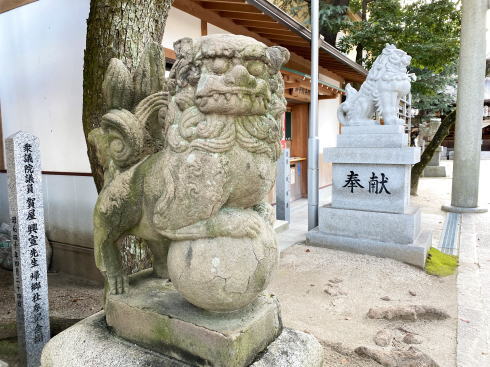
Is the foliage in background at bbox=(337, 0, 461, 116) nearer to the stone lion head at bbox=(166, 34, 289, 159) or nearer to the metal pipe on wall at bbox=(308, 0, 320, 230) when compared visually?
the metal pipe on wall at bbox=(308, 0, 320, 230)

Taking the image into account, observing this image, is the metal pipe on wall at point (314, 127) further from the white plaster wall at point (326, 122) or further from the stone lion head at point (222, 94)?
the stone lion head at point (222, 94)

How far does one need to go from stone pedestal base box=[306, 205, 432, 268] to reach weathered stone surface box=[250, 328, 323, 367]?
11.8 feet

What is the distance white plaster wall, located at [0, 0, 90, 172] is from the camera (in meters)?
4.37

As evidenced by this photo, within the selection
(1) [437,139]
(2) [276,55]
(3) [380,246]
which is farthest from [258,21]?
(1) [437,139]

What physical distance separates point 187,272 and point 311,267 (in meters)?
3.56

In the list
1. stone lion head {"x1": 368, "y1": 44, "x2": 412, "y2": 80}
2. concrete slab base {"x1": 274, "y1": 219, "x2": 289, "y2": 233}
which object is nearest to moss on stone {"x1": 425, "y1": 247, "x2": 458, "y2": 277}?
concrete slab base {"x1": 274, "y1": 219, "x2": 289, "y2": 233}

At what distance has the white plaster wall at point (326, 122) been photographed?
10234 mm

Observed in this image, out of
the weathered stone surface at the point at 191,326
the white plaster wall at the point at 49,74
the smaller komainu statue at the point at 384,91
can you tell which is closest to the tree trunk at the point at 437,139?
the smaller komainu statue at the point at 384,91

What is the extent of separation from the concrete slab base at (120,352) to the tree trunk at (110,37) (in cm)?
149

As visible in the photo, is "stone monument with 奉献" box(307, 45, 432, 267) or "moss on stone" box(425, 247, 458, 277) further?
"stone monument with 奉献" box(307, 45, 432, 267)

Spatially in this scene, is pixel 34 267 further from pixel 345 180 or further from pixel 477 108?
pixel 477 108

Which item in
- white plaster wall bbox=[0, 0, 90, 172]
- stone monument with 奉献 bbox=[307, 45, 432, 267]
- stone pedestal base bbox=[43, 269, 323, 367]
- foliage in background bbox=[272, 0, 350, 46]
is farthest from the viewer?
foliage in background bbox=[272, 0, 350, 46]

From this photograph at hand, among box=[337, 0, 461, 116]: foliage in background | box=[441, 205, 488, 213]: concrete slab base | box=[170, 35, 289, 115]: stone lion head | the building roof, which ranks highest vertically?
box=[337, 0, 461, 116]: foliage in background

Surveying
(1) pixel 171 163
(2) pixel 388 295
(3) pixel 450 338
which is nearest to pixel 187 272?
(1) pixel 171 163
